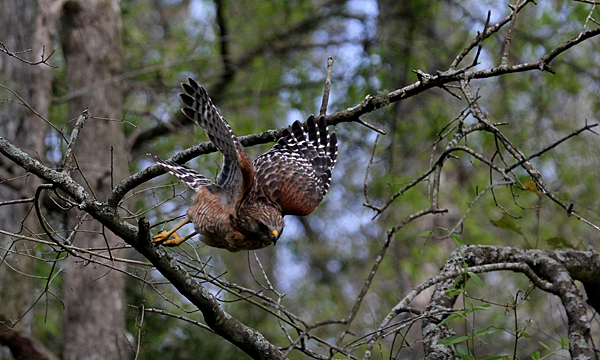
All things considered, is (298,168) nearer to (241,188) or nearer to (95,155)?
(241,188)

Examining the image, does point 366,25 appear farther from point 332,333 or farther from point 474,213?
point 332,333

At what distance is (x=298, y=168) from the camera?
13.4ft

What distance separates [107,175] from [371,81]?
3644 millimetres

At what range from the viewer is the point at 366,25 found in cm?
800

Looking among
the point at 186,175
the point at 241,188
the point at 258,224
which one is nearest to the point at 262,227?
the point at 258,224

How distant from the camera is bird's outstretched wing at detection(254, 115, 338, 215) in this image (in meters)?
3.77

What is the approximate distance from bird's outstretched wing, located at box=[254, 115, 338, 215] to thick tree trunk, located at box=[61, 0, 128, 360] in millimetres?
2317

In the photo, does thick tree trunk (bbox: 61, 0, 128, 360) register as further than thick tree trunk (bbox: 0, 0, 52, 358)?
Yes

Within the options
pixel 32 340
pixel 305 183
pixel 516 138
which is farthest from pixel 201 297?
pixel 516 138

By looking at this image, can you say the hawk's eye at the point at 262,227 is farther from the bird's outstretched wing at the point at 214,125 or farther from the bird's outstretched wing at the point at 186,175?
the bird's outstretched wing at the point at 186,175

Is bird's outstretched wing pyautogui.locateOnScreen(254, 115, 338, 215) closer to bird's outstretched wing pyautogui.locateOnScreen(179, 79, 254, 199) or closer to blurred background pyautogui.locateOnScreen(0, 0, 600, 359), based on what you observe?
bird's outstretched wing pyautogui.locateOnScreen(179, 79, 254, 199)

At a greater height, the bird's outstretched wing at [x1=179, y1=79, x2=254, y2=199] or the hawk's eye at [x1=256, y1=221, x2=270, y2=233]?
the bird's outstretched wing at [x1=179, y1=79, x2=254, y2=199]

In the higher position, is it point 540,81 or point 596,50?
point 540,81

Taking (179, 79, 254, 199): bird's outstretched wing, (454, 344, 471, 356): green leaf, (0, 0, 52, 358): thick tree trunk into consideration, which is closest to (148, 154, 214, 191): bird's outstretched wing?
(179, 79, 254, 199): bird's outstretched wing
